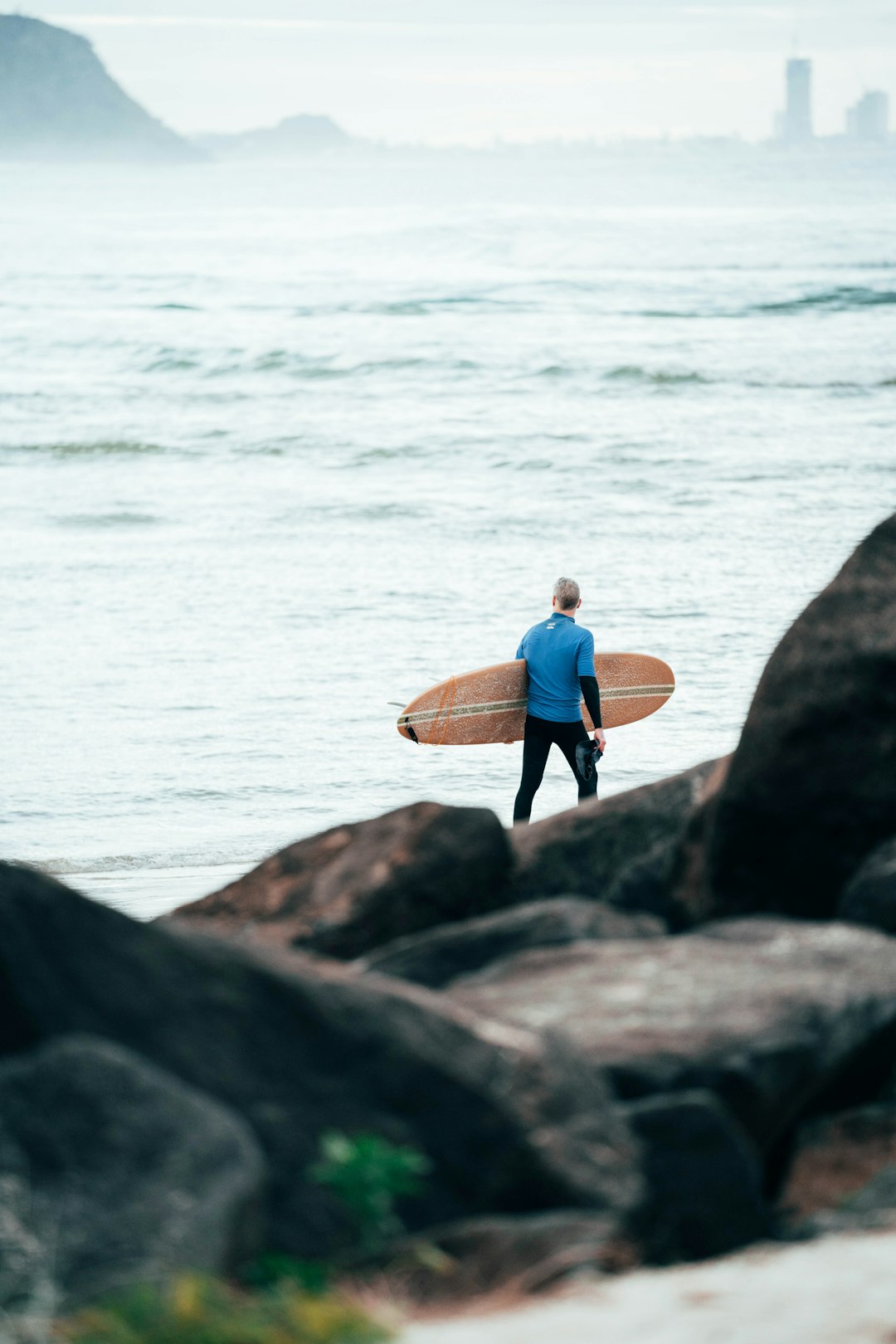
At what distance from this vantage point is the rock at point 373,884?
584 centimetres

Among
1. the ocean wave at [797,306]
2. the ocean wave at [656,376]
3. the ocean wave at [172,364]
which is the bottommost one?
the ocean wave at [656,376]

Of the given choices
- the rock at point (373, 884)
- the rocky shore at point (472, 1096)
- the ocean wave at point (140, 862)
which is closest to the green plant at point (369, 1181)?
the rocky shore at point (472, 1096)

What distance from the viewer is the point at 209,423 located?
3503 cm

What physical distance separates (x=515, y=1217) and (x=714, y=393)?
35.2m

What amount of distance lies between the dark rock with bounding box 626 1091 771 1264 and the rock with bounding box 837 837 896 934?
4.85 feet

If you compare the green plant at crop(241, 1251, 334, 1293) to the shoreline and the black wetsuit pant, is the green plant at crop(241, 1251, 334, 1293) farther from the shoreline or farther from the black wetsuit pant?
the black wetsuit pant

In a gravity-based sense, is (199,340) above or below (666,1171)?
above

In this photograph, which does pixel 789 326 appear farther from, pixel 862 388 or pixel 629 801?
pixel 629 801

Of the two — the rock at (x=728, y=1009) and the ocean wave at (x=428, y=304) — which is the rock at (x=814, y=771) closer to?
the rock at (x=728, y=1009)

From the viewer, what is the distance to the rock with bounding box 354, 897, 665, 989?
16.8 feet

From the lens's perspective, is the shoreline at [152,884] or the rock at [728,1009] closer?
the rock at [728,1009]

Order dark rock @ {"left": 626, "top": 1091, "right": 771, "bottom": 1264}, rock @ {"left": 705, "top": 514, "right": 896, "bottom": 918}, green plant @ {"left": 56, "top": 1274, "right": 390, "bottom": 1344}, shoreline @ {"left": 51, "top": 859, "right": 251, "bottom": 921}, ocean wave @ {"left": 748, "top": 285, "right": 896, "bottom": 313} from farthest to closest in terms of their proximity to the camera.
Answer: ocean wave @ {"left": 748, "top": 285, "right": 896, "bottom": 313}
shoreline @ {"left": 51, "top": 859, "right": 251, "bottom": 921}
rock @ {"left": 705, "top": 514, "right": 896, "bottom": 918}
dark rock @ {"left": 626, "top": 1091, "right": 771, "bottom": 1264}
green plant @ {"left": 56, "top": 1274, "right": 390, "bottom": 1344}

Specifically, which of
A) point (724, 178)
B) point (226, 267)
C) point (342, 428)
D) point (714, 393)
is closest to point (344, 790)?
point (342, 428)

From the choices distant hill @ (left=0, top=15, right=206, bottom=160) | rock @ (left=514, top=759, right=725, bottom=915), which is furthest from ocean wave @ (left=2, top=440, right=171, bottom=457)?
distant hill @ (left=0, top=15, right=206, bottom=160)
